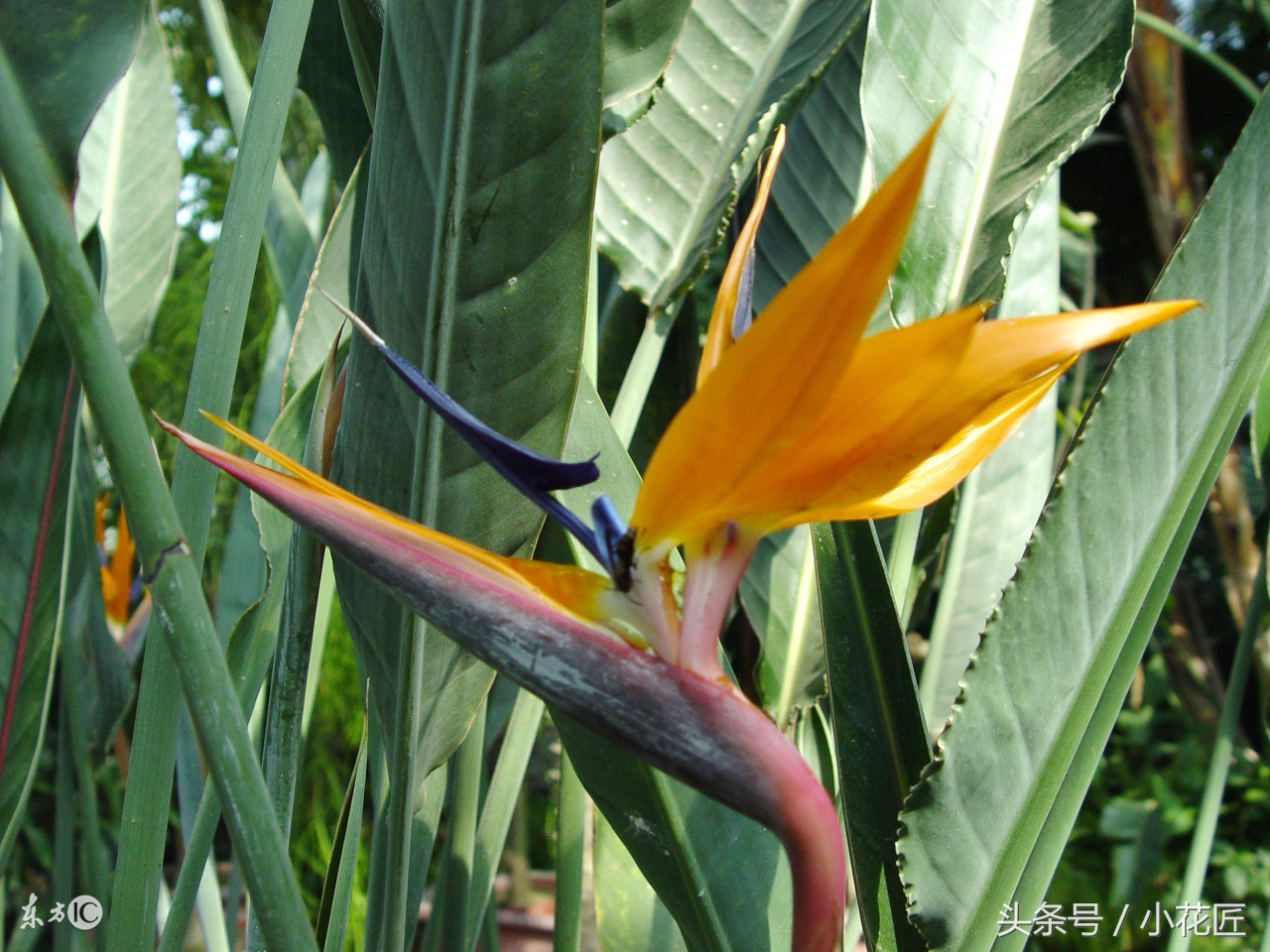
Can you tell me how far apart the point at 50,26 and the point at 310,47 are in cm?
22

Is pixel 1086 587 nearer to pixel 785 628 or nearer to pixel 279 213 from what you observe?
pixel 785 628

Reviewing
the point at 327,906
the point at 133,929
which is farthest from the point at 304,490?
the point at 327,906

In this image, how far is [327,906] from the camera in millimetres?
392

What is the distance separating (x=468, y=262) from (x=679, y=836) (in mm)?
211

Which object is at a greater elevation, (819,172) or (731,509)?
(819,172)

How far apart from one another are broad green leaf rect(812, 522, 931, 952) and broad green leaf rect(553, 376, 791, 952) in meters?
0.03

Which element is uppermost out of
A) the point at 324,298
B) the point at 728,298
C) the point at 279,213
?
the point at 279,213

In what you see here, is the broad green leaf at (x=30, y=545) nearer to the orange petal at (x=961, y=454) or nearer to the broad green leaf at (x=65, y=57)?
the broad green leaf at (x=65, y=57)

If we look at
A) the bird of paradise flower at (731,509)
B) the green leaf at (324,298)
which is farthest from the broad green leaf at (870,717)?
the green leaf at (324,298)

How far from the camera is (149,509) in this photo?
20cm

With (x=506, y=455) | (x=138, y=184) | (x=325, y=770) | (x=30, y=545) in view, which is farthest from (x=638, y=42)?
(x=325, y=770)

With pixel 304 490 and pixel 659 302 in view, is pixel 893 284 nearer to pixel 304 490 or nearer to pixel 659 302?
pixel 659 302

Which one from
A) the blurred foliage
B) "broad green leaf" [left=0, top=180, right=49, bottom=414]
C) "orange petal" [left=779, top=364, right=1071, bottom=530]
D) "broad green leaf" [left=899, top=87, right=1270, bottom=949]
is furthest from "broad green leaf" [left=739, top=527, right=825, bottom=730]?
the blurred foliage

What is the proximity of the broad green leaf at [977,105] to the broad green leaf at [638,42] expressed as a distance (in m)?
0.10
